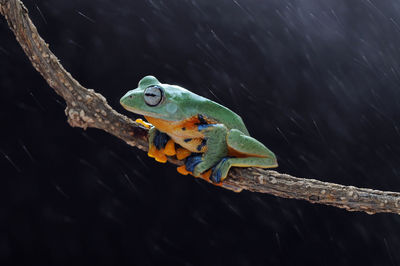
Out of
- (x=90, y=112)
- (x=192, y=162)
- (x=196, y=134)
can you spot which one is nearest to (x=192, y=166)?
(x=192, y=162)

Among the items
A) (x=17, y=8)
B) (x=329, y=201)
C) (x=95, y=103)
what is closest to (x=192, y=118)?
(x=95, y=103)

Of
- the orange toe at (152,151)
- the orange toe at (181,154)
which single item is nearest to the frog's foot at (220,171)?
the orange toe at (181,154)

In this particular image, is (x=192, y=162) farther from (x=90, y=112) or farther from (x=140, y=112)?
(x=90, y=112)

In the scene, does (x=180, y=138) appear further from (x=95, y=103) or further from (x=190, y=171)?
(x=95, y=103)

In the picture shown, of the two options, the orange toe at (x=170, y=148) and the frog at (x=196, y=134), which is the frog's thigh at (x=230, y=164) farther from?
the orange toe at (x=170, y=148)

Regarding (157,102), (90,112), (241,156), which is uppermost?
(90,112)

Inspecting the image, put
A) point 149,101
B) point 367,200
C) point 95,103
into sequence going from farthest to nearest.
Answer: point 367,200
point 95,103
point 149,101
